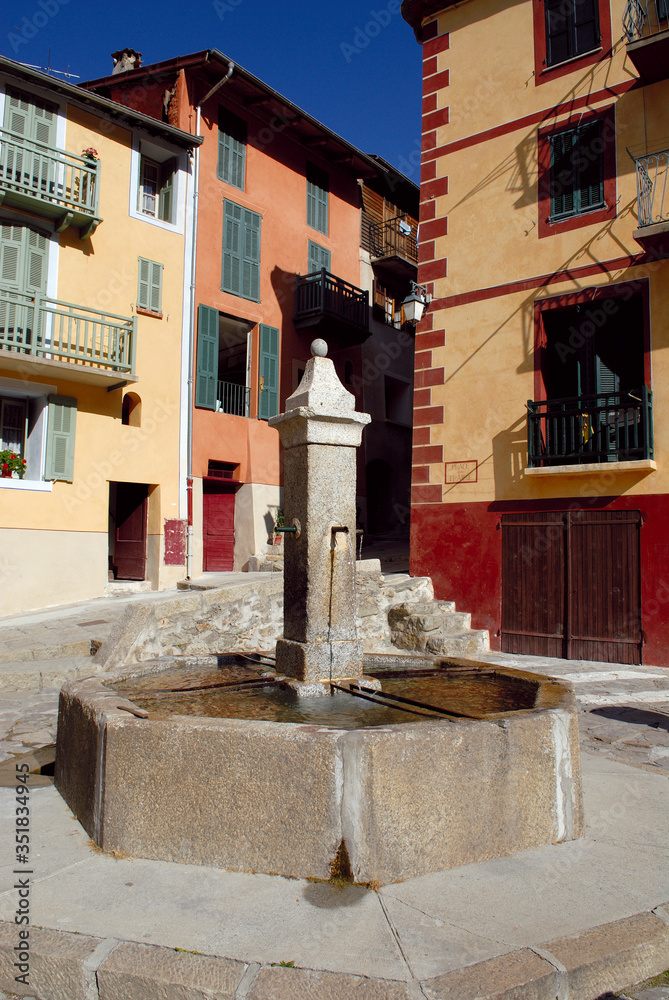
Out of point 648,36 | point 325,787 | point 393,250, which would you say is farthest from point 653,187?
point 393,250

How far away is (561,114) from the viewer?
437 inches

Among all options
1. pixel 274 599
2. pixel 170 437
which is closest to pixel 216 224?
pixel 170 437

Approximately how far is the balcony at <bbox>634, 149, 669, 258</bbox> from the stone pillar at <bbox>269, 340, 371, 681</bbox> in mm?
7367

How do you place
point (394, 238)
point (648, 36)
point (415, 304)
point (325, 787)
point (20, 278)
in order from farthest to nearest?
1. point (394, 238)
2. point (20, 278)
3. point (415, 304)
4. point (648, 36)
5. point (325, 787)

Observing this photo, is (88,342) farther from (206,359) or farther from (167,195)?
(167,195)

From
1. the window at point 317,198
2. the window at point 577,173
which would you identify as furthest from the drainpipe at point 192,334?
the window at point 577,173

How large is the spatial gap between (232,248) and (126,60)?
5.69 m

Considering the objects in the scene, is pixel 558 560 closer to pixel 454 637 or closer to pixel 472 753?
pixel 454 637

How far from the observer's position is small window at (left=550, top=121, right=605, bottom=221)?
1070 cm

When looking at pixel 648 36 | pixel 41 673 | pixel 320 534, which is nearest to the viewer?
pixel 320 534

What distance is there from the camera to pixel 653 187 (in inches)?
395

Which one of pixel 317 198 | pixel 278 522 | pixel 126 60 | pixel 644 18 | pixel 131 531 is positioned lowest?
pixel 131 531

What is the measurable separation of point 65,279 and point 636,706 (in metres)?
11.8

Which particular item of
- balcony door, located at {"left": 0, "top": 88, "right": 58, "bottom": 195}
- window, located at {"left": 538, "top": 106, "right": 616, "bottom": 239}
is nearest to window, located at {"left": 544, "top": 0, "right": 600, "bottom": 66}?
window, located at {"left": 538, "top": 106, "right": 616, "bottom": 239}
